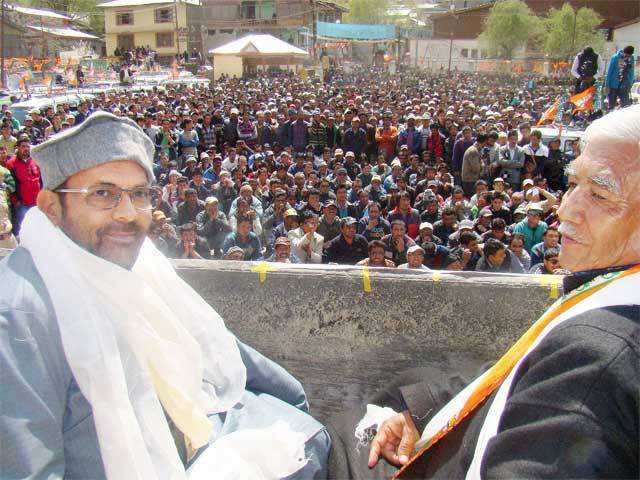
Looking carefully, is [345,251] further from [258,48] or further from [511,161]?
[258,48]

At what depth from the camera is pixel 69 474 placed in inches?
65.9

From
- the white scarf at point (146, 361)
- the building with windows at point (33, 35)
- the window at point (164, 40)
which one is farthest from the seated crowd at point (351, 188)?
the window at point (164, 40)

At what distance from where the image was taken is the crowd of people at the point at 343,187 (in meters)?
6.59

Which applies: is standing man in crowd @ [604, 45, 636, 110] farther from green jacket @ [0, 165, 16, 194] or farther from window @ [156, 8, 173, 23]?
window @ [156, 8, 173, 23]

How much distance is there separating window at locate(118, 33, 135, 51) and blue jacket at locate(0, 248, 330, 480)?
5128 cm

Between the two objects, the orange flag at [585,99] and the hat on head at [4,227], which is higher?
the orange flag at [585,99]

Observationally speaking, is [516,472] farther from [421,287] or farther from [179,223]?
[179,223]

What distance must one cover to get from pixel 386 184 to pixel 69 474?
821 centimetres

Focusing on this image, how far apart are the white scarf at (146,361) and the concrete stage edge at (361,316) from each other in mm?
673

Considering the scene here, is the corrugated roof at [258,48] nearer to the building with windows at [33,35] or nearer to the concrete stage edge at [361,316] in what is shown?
the concrete stage edge at [361,316]

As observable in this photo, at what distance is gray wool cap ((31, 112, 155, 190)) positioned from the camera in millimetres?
1803

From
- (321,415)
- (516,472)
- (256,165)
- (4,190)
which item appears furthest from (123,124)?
(256,165)

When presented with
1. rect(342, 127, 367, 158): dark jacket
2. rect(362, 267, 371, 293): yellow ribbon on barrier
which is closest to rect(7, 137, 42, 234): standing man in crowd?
rect(342, 127, 367, 158): dark jacket

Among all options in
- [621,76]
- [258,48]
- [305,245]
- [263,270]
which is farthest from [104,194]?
[258,48]
